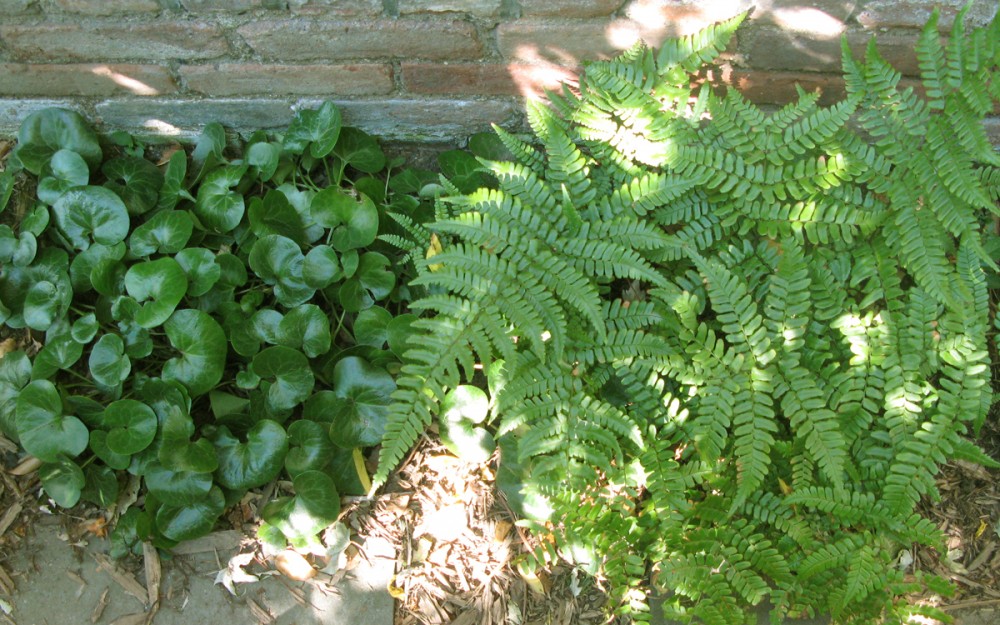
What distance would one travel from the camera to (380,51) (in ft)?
8.70

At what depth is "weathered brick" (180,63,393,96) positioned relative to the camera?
272 cm

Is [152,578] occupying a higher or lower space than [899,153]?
lower

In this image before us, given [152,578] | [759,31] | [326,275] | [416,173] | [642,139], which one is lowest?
[152,578]

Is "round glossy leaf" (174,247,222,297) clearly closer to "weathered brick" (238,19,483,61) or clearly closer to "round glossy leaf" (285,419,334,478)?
"round glossy leaf" (285,419,334,478)

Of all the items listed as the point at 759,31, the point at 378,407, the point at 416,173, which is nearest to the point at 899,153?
the point at 759,31

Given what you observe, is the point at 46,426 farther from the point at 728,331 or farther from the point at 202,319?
the point at 728,331

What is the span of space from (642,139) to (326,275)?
1.18 meters

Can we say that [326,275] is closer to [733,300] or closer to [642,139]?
[642,139]

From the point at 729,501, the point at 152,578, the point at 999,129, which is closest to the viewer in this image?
the point at 729,501

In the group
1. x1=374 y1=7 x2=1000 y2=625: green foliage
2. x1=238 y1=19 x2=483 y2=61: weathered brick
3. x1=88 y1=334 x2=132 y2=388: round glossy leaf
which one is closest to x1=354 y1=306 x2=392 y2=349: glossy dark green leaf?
x1=374 y1=7 x2=1000 y2=625: green foliage

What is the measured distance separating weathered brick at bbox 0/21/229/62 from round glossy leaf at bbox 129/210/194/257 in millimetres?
575

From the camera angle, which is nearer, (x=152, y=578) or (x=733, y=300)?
(x=733, y=300)

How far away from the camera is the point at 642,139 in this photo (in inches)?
101

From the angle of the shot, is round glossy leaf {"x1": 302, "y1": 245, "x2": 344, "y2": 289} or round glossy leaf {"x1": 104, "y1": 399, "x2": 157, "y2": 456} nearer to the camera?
round glossy leaf {"x1": 104, "y1": 399, "x2": 157, "y2": 456}
